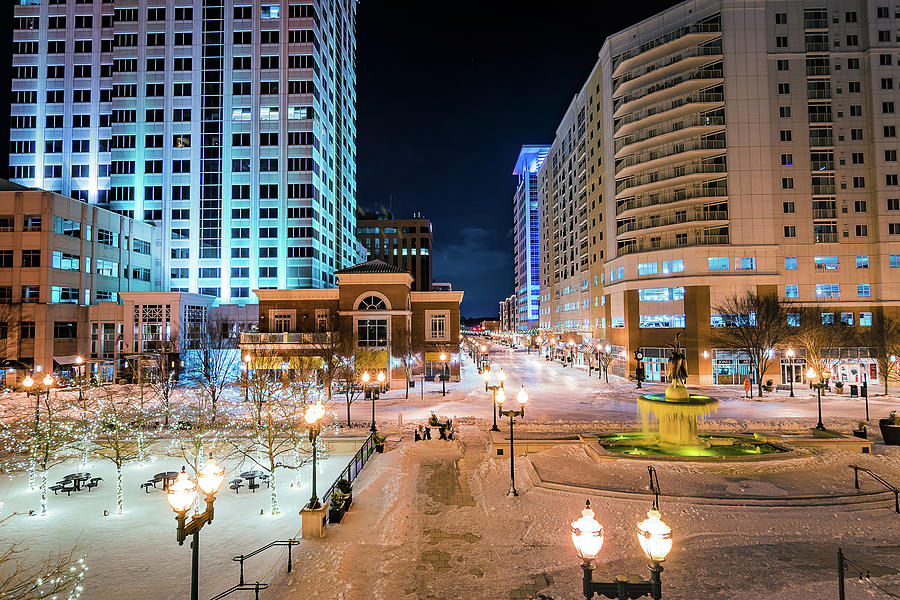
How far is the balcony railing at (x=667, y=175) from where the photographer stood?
45438mm

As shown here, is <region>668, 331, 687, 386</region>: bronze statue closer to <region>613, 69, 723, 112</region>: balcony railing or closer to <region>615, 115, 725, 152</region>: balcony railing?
<region>615, 115, 725, 152</region>: balcony railing

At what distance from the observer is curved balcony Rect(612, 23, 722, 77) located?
150ft

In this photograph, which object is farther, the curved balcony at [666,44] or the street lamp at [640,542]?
the curved balcony at [666,44]

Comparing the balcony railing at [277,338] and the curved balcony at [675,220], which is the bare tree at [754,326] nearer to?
the curved balcony at [675,220]

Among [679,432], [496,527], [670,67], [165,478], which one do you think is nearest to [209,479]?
[496,527]

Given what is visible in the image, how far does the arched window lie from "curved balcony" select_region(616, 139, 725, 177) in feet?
106

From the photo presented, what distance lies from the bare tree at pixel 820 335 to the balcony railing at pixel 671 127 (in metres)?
21.0

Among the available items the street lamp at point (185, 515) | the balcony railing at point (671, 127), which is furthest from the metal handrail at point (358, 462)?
the balcony railing at point (671, 127)

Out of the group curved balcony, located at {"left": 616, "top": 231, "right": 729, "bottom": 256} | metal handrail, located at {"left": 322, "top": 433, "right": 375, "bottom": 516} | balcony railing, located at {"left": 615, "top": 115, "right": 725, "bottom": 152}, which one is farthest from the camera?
balcony railing, located at {"left": 615, "top": 115, "right": 725, "bottom": 152}

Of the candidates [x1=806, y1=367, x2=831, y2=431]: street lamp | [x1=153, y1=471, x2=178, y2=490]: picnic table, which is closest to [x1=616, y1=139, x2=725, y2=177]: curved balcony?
[x1=806, y1=367, x2=831, y2=431]: street lamp

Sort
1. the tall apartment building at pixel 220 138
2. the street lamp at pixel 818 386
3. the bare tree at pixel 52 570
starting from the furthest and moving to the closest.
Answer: the tall apartment building at pixel 220 138 → the street lamp at pixel 818 386 → the bare tree at pixel 52 570

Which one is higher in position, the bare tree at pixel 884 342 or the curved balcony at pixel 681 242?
the curved balcony at pixel 681 242

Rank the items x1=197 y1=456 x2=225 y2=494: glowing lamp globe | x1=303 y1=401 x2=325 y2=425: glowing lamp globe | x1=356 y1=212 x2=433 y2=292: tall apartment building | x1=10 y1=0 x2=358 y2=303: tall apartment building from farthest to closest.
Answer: x1=356 y1=212 x2=433 y2=292: tall apartment building
x1=10 y1=0 x2=358 y2=303: tall apartment building
x1=303 y1=401 x2=325 y2=425: glowing lamp globe
x1=197 y1=456 x2=225 y2=494: glowing lamp globe

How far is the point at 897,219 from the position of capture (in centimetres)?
4331
